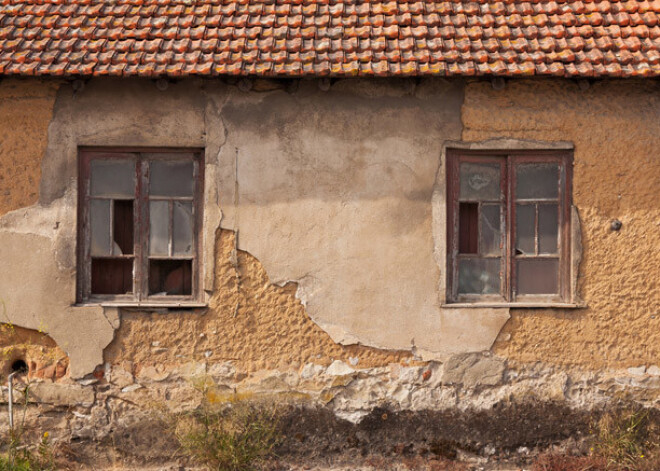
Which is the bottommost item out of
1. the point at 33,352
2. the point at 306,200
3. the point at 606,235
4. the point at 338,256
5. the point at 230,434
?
the point at 230,434

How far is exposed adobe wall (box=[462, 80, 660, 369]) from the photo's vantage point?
5.90 metres

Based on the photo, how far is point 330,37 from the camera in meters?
5.87

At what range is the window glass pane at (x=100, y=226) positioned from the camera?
19.9 feet

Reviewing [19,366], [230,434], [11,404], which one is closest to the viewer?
[230,434]

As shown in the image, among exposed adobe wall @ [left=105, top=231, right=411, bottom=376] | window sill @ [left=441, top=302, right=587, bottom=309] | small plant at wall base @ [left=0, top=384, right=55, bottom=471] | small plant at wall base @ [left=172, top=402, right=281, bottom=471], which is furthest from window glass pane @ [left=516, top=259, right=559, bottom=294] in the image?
small plant at wall base @ [left=0, top=384, right=55, bottom=471]

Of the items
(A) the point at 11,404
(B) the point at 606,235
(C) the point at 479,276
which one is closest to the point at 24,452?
(A) the point at 11,404

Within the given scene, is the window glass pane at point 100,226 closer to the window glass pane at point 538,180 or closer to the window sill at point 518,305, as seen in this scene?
the window sill at point 518,305

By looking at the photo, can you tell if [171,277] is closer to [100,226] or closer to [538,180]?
[100,226]

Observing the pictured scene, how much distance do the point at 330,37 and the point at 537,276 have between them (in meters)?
2.54

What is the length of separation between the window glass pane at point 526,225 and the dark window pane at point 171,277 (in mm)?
2708

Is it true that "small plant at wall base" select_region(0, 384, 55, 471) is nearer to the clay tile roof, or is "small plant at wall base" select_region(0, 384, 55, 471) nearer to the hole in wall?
the hole in wall

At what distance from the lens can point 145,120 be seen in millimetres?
5934

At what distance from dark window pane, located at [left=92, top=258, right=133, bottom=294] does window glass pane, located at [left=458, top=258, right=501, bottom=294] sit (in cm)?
272

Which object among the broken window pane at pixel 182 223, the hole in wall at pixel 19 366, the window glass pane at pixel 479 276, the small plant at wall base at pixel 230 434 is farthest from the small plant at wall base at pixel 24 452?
the window glass pane at pixel 479 276
